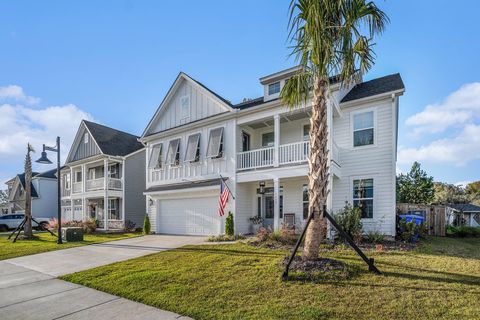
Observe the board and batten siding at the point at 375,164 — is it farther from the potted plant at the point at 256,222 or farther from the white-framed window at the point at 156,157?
the white-framed window at the point at 156,157

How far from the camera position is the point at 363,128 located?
43.6 ft

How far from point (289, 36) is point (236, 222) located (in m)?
9.66

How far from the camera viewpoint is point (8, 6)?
28.3ft

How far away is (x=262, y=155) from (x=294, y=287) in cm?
895

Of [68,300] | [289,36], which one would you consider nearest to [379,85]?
[289,36]

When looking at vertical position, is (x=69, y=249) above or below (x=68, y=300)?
below

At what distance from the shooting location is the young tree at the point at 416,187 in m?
26.5

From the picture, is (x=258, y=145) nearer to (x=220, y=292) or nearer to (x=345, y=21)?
(x=345, y=21)

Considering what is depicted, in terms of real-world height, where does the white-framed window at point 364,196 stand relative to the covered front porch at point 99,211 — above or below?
above

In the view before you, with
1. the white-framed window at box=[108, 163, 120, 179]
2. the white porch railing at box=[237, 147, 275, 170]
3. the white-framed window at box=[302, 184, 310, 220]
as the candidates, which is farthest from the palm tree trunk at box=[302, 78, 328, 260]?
the white-framed window at box=[108, 163, 120, 179]

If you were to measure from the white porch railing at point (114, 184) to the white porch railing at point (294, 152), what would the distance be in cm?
1556

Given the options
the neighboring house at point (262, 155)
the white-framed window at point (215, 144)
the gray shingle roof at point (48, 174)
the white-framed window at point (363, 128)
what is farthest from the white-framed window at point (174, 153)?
the gray shingle roof at point (48, 174)

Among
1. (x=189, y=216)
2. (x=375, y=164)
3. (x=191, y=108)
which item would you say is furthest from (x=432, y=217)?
(x=191, y=108)

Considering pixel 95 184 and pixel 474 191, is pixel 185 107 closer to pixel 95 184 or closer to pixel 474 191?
pixel 95 184
